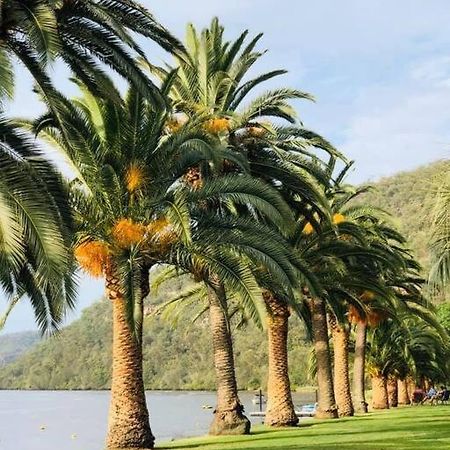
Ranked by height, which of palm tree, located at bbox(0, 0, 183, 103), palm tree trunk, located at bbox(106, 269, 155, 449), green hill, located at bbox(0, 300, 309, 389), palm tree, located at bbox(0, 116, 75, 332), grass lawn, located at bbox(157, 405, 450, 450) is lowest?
grass lawn, located at bbox(157, 405, 450, 450)

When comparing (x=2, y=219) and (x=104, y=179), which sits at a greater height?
(x=104, y=179)

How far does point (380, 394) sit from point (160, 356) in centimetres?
10390

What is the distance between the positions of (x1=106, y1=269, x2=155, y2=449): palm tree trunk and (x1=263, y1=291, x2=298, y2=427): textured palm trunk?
822 centimetres

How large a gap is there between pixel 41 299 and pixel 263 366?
114 meters

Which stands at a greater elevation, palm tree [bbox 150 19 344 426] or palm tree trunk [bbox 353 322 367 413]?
palm tree [bbox 150 19 344 426]

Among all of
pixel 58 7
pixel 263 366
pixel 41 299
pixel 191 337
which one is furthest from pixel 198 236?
pixel 191 337

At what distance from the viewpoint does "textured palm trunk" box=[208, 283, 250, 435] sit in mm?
23391

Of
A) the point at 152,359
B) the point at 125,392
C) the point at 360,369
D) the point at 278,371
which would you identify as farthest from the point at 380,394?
the point at 152,359

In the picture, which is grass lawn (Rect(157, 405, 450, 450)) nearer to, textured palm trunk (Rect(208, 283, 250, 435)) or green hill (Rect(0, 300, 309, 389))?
textured palm trunk (Rect(208, 283, 250, 435))

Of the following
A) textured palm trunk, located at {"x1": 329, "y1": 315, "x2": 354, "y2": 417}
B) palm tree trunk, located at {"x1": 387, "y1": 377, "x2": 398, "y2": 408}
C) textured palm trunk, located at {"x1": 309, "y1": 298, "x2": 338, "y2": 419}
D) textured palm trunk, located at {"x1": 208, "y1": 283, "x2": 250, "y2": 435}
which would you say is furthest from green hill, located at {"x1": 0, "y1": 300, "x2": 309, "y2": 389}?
textured palm trunk, located at {"x1": 208, "y1": 283, "x2": 250, "y2": 435}

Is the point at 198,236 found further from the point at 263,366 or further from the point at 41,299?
the point at 263,366

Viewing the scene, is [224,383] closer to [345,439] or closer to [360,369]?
[345,439]

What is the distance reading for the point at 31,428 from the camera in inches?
2098

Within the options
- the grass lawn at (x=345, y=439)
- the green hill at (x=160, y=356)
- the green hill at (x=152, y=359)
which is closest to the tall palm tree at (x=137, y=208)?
the grass lawn at (x=345, y=439)
